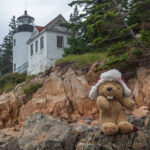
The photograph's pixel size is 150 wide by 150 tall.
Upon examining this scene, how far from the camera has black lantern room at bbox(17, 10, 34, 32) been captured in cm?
2710

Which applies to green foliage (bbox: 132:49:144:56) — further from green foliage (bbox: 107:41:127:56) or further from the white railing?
the white railing

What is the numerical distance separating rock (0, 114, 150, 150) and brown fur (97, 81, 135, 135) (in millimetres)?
337

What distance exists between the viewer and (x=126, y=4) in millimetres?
14320

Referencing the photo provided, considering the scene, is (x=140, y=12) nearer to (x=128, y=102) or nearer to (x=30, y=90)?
(x=30, y=90)

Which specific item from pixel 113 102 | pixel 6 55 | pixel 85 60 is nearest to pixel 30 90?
pixel 85 60

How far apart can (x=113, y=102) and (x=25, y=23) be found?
2435 cm

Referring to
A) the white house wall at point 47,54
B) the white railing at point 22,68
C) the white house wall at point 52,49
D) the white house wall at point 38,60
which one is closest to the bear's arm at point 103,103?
the white house wall at point 38,60

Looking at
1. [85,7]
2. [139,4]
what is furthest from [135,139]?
[85,7]

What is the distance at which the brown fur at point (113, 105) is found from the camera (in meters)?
5.41

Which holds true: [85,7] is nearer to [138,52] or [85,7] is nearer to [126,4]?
[126,4]

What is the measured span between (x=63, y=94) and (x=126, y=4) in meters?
7.20

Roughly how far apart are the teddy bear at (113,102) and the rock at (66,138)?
33 centimetres

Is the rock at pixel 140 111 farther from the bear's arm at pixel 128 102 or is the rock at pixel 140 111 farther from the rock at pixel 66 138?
the bear's arm at pixel 128 102

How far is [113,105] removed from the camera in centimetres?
567
